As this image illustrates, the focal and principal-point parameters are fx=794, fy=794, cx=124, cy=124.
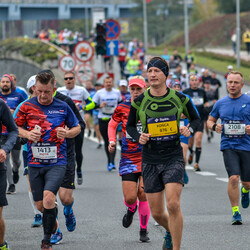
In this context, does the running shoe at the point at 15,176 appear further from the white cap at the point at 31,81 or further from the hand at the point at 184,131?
the hand at the point at 184,131

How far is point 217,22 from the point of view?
89.8 metres

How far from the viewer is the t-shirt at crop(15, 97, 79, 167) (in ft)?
26.6

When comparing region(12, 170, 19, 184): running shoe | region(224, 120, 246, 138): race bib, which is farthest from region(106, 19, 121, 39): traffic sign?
region(224, 120, 246, 138): race bib

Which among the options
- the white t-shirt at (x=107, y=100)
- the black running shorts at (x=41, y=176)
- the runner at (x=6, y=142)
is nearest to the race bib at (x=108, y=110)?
the white t-shirt at (x=107, y=100)

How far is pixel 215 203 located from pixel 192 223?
194cm

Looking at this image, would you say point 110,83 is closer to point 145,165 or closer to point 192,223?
point 192,223

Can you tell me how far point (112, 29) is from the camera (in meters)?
27.7

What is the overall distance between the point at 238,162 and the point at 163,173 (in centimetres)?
281

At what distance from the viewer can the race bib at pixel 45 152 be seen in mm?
8086

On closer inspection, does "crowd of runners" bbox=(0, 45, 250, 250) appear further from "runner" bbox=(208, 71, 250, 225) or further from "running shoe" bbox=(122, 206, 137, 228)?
"runner" bbox=(208, 71, 250, 225)

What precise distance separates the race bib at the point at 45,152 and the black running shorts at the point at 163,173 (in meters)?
1.00

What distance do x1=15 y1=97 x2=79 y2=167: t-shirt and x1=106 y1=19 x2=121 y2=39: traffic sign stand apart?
19.6 m

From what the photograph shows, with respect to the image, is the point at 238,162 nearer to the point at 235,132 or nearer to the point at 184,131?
the point at 235,132

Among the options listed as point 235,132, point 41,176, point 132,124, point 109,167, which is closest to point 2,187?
point 41,176
